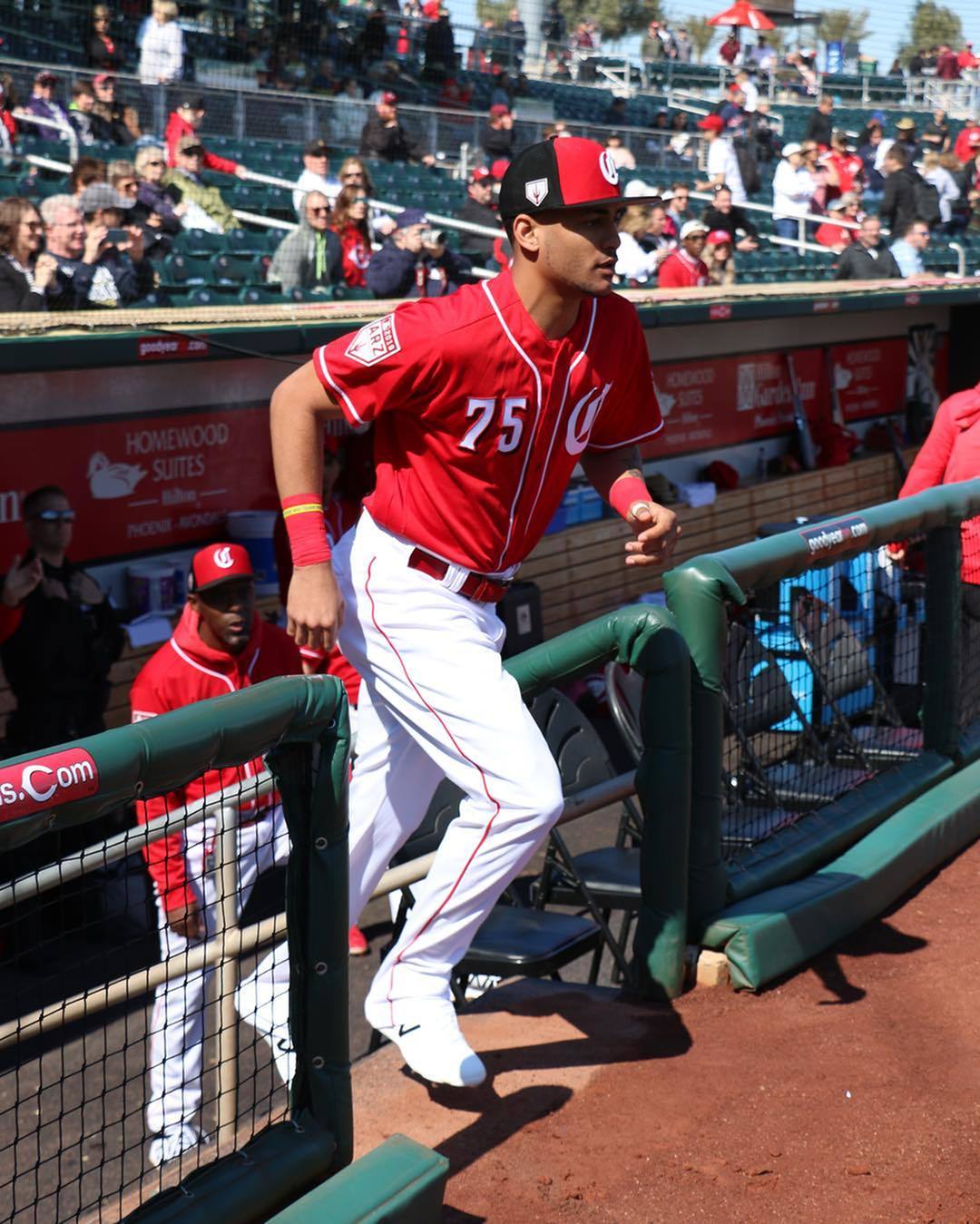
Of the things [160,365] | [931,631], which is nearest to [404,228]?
[160,365]

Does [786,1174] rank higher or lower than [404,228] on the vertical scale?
lower

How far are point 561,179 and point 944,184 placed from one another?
15701 mm

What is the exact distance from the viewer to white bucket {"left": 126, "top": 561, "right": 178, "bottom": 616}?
6594 millimetres

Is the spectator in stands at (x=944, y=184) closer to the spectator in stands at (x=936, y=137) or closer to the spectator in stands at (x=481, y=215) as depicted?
the spectator in stands at (x=936, y=137)

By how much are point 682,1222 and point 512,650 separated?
18.4 feet

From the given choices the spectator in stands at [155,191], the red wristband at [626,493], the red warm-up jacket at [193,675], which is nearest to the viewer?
the red wristband at [626,493]

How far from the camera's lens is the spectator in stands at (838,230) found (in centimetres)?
1484

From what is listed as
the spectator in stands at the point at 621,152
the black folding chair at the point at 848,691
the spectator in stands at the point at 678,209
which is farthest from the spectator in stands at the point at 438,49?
the black folding chair at the point at 848,691

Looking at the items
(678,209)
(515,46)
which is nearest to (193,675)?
(678,209)

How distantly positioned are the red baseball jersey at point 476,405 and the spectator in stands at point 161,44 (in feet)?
35.2

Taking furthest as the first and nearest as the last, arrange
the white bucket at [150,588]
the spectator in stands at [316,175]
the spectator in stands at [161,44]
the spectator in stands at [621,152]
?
the spectator in stands at [621,152] → the spectator in stands at [161,44] → the spectator in stands at [316,175] → the white bucket at [150,588]

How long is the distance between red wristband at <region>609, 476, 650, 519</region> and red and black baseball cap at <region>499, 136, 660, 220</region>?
544 millimetres

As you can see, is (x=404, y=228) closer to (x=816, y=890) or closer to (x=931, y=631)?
(x=931, y=631)

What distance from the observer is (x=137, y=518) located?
6.70m
